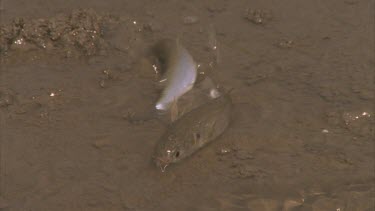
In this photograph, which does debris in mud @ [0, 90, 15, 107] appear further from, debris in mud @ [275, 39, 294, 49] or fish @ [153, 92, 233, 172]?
debris in mud @ [275, 39, 294, 49]

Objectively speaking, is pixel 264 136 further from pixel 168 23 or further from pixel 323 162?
pixel 168 23

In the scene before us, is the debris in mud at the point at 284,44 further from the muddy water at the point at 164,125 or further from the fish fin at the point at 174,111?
the fish fin at the point at 174,111

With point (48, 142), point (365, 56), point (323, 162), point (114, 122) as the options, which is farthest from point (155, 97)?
point (365, 56)

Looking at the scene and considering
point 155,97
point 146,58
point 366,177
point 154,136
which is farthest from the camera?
point 146,58

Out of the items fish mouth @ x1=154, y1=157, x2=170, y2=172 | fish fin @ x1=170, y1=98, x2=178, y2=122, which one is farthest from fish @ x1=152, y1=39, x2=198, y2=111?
fish mouth @ x1=154, y1=157, x2=170, y2=172

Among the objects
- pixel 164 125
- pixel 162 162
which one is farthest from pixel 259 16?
pixel 162 162

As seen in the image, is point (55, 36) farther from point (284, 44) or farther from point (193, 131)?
point (284, 44)
